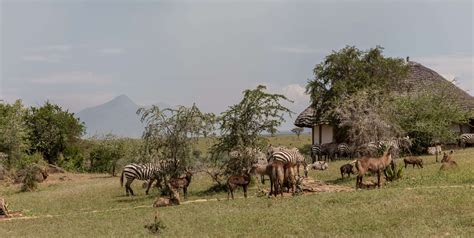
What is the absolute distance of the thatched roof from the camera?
39406mm

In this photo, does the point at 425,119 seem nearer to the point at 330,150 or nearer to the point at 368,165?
the point at 330,150

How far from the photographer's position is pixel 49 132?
165 feet

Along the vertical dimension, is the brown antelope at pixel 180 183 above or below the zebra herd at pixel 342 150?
below

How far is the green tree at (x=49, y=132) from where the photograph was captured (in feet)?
164

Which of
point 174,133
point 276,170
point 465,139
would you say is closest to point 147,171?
point 174,133

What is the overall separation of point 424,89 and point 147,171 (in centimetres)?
2373

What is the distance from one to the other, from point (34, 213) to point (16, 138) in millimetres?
23357

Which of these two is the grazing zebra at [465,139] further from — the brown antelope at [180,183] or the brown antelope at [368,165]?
the brown antelope at [180,183]

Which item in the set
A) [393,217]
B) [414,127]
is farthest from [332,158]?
[393,217]

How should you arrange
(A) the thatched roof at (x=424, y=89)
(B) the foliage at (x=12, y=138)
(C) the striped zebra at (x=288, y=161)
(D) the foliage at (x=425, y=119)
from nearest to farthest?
(C) the striped zebra at (x=288, y=161), (D) the foliage at (x=425, y=119), (A) the thatched roof at (x=424, y=89), (B) the foliage at (x=12, y=138)

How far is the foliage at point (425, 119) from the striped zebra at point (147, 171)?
16585 mm

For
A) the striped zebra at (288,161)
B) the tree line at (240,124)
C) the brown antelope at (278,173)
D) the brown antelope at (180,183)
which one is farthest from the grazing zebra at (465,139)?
the brown antelope at (278,173)

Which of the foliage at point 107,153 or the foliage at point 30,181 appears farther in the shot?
the foliage at point 107,153

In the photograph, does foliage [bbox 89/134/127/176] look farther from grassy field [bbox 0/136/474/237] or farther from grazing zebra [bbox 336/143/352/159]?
grassy field [bbox 0/136/474/237]
